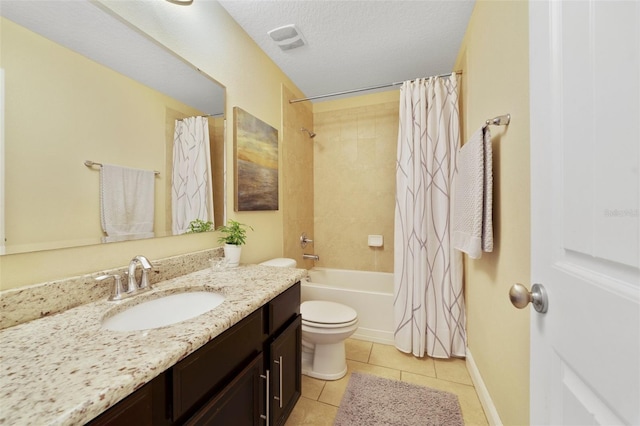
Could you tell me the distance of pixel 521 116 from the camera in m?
0.96

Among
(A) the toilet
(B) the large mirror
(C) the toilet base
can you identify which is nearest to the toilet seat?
(A) the toilet

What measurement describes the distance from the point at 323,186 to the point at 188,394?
7.92ft

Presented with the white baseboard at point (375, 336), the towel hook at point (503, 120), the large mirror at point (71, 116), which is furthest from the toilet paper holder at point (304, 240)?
the towel hook at point (503, 120)

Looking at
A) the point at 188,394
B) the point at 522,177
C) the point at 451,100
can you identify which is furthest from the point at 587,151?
the point at 451,100

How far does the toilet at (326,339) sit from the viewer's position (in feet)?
5.23

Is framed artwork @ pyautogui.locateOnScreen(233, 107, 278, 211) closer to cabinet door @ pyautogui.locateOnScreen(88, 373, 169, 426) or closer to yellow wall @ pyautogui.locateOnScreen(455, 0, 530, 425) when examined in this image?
cabinet door @ pyautogui.locateOnScreen(88, 373, 169, 426)

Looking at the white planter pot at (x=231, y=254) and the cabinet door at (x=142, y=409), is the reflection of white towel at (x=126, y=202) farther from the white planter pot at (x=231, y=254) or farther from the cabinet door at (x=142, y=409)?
the cabinet door at (x=142, y=409)

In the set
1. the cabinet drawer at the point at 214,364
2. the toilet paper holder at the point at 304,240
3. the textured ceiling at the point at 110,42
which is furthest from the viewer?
the toilet paper holder at the point at 304,240

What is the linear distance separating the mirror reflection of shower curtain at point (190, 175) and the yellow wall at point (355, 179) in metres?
1.62

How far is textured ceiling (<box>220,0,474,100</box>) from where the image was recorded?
4.94 feet

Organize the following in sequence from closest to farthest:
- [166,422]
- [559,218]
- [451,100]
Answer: [559,218] < [166,422] < [451,100]

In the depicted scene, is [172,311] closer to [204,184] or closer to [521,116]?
[204,184]

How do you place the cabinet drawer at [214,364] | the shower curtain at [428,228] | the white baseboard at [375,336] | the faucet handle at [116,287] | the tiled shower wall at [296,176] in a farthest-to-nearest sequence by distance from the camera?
the tiled shower wall at [296,176] → the white baseboard at [375,336] → the shower curtain at [428,228] → the faucet handle at [116,287] → the cabinet drawer at [214,364]

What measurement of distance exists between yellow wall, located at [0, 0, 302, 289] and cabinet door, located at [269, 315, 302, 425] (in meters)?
0.67
